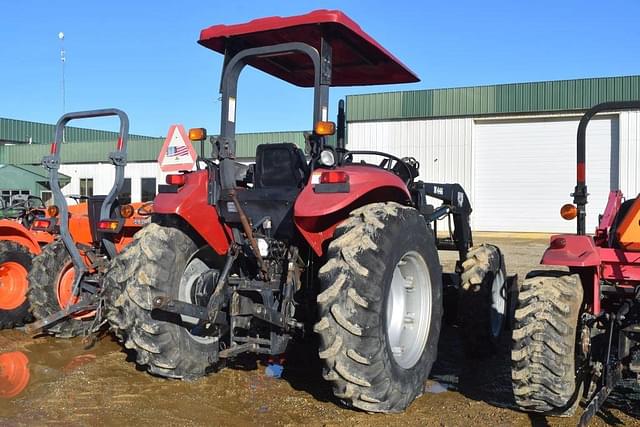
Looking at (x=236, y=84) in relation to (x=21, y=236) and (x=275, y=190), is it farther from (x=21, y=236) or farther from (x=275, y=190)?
(x=21, y=236)

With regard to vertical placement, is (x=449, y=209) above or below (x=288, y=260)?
above

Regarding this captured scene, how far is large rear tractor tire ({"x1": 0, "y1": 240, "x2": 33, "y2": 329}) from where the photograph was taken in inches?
273

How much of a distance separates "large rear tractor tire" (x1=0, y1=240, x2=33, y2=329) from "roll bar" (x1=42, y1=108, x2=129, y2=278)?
96 cm

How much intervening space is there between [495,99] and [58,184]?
2204cm

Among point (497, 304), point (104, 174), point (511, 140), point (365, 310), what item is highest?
point (511, 140)

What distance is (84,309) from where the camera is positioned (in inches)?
243

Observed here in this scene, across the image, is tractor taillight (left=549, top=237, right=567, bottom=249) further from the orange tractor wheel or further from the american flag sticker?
the orange tractor wheel

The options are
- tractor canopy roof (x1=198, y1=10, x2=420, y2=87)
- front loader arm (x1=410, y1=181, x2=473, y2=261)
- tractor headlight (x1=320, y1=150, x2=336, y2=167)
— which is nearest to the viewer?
tractor headlight (x1=320, y1=150, x2=336, y2=167)

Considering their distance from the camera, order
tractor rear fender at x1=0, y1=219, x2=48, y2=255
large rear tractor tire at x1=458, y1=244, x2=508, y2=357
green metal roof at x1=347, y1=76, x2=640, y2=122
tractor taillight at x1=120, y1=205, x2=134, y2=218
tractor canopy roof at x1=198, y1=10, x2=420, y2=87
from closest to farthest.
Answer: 1. tractor canopy roof at x1=198, y1=10, x2=420, y2=87
2. large rear tractor tire at x1=458, y1=244, x2=508, y2=357
3. tractor taillight at x1=120, y1=205, x2=134, y2=218
4. tractor rear fender at x1=0, y1=219, x2=48, y2=255
5. green metal roof at x1=347, y1=76, x2=640, y2=122

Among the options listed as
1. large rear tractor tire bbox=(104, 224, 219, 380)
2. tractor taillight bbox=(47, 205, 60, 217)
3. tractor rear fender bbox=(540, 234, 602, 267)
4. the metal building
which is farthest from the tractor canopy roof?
the metal building

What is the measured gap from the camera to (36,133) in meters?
44.3

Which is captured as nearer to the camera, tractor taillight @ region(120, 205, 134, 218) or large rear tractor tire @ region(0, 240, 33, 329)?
tractor taillight @ region(120, 205, 134, 218)

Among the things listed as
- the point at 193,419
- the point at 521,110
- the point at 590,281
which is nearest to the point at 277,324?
the point at 193,419

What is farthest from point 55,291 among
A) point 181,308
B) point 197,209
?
point 181,308
